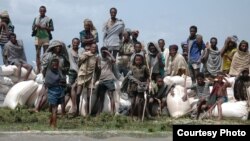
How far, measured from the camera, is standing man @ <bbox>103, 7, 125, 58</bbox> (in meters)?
17.9

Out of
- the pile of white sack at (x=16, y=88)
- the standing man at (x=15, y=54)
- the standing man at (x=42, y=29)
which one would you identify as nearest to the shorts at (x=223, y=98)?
the pile of white sack at (x=16, y=88)

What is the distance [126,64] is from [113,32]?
0.90 m

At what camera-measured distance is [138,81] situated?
52.2 ft

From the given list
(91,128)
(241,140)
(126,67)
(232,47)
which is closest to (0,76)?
(126,67)

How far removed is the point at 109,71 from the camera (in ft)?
54.8

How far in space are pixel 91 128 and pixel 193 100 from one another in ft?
12.5

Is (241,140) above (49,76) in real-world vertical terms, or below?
below

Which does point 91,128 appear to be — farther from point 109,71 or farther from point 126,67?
point 126,67

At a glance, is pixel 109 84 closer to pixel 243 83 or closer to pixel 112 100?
pixel 112 100

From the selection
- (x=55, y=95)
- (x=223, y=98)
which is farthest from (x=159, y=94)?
(x=55, y=95)

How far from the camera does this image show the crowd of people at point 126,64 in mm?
15953

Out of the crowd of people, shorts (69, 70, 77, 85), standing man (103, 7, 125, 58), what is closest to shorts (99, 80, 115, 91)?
the crowd of people

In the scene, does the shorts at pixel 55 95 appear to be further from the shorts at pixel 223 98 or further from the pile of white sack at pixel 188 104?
the shorts at pixel 223 98

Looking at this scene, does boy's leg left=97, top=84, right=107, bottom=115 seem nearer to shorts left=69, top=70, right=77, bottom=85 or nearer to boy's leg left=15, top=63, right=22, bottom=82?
shorts left=69, top=70, right=77, bottom=85
